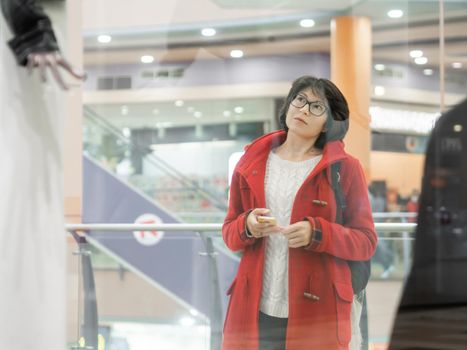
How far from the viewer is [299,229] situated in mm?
1358

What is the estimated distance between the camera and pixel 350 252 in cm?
139

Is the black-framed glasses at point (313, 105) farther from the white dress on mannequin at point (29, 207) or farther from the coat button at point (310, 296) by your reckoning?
the white dress on mannequin at point (29, 207)

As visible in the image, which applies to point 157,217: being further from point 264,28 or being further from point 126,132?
point 264,28

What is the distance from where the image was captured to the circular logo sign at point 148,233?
68.4 inches

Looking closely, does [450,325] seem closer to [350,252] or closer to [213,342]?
[350,252]

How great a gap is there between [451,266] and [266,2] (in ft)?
2.45

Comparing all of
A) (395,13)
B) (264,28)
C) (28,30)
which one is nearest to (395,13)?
(395,13)

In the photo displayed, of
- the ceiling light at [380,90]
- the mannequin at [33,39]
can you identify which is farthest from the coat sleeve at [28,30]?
the ceiling light at [380,90]

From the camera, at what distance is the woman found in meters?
1.37

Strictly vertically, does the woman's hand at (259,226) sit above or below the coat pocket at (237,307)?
above

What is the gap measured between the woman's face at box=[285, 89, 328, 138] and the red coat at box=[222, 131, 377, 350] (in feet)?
0.11

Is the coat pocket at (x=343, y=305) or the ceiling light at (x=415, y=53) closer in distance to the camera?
the coat pocket at (x=343, y=305)

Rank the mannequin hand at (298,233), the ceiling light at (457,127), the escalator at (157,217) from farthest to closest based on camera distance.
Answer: the escalator at (157,217)
the mannequin hand at (298,233)
the ceiling light at (457,127)

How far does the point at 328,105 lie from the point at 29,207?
576 millimetres
